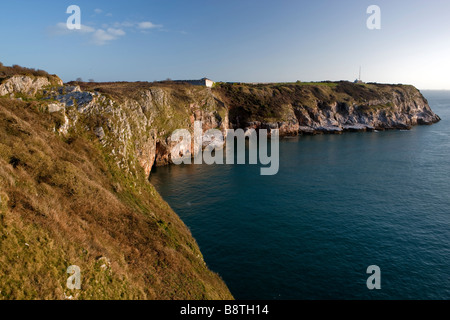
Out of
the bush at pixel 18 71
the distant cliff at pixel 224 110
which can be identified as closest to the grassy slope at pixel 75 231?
the distant cliff at pixel 224 110

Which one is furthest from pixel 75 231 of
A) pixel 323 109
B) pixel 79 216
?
pixel 323 109

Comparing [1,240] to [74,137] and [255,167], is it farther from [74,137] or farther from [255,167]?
[255,167]

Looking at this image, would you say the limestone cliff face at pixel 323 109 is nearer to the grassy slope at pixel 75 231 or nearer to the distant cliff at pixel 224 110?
the distant cliff at pixel 224 110

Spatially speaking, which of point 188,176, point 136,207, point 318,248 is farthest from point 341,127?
point 136,207

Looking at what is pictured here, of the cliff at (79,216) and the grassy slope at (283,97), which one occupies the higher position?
the grassy slope at (283,97)

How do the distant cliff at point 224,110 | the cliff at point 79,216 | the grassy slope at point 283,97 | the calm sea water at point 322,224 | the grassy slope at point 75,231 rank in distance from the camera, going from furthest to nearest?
the grassy slope at point 283,97, the distant cliff at point 224,110, the calm sea water at point 322,224, the cliff at point 79,216, the grassy slope at point 75,231
